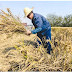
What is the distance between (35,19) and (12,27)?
156cm

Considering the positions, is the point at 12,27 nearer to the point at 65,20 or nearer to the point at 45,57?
the point at 45,57

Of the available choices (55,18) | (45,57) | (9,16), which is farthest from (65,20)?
(45,57)

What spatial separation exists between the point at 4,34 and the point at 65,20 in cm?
334

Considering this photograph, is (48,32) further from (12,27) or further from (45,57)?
(12,27)

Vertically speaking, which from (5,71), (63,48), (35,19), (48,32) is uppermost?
(35,19)

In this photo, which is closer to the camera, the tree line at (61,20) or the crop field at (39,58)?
the crop field at (39,58)

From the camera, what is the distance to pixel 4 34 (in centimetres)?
406

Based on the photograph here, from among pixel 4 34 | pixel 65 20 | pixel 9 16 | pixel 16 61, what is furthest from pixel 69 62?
pixel 65 20

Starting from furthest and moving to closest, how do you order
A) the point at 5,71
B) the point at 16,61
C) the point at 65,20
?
the point at 65,20, the point at 16,61, the point at 5,71

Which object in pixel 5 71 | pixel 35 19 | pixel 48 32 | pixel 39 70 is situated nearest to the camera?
pixel 39 70

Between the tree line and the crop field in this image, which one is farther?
the tree line

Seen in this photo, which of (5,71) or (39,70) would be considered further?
(5,71)

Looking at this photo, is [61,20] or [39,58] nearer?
[39,58]

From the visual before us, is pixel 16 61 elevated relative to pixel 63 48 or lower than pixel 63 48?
lower
